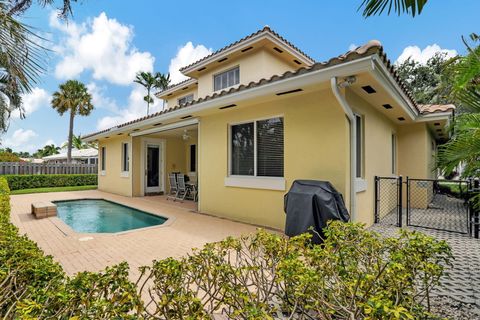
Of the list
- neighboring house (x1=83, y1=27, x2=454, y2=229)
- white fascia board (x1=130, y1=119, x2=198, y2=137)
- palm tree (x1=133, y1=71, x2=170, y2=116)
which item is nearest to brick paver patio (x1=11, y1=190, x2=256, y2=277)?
neighboring house (x1=83, y1=27, x2=454, y2=229)

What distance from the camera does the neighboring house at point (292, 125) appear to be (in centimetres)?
572

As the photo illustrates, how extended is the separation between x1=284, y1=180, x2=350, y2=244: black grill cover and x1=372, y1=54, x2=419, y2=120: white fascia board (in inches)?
98.8

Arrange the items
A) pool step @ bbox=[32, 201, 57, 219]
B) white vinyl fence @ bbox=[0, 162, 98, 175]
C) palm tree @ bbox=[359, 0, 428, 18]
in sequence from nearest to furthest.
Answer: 1. palm tree @ bbox=[359, 0, 428, 18]
2. pool step @ bbox=[32, 201, 57, 219]
3. white vinyl fence @ bbox=[0, 162, 98, 175]

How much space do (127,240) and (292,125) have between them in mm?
5169

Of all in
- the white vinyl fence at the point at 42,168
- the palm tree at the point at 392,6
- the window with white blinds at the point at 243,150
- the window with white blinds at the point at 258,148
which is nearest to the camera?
the palm tree at the point at 392,6

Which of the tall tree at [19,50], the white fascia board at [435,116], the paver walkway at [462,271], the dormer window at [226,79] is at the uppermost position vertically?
the dormer window at [226,79]

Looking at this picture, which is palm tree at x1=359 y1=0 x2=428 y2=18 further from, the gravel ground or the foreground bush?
the gravel ground

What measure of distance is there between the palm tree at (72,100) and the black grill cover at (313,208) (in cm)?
3000

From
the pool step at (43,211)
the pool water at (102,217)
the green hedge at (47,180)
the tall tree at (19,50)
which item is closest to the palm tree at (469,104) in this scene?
the tall tree at (19,50)

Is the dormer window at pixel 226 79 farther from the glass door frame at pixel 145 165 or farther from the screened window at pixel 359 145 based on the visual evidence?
the screened window at pixel 359 145

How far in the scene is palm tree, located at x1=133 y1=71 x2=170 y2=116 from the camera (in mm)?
34875

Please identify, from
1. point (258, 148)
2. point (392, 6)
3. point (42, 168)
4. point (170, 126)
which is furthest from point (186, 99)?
point (392, 6)

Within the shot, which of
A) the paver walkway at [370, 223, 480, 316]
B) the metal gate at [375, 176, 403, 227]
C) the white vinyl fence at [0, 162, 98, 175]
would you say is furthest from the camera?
the white vinyl fence at [0, 162, 98, 175]

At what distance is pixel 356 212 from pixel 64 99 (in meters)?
31.3
